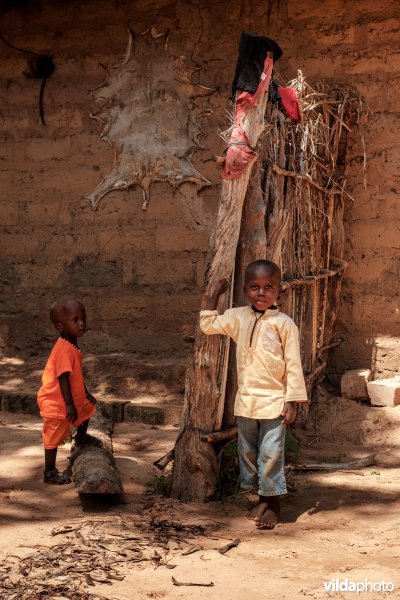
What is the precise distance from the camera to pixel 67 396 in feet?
13.2

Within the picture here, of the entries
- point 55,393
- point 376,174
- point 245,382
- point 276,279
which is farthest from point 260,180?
point 376,174

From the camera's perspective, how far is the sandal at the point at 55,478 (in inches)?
159

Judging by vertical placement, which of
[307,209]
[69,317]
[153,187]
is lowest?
[69,317]

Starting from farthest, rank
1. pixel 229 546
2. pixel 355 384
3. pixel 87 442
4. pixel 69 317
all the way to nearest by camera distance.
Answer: pixel 355 384 → pixel 87 442 → pixel 69 317 → pixel 229 546

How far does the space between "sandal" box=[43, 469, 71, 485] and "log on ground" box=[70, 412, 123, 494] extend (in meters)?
0.07

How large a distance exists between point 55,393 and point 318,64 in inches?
135

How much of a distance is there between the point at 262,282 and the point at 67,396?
1.25 meters

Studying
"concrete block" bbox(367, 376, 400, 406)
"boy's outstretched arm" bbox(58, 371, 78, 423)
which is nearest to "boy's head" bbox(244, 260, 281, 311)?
"boy's outstretched arm" bbox(58, 371, 78, 423)

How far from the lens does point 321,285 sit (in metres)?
5.57

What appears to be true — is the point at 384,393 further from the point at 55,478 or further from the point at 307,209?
the point at 55,478

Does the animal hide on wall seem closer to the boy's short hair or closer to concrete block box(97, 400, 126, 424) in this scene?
concrete block box(97, 400, 126, 424)

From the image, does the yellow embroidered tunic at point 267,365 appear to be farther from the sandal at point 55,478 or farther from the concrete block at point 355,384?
the concrete block at point 355,384

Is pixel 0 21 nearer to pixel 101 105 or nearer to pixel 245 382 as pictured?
pixel 101 105

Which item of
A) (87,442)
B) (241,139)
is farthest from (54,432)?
(241,139)
